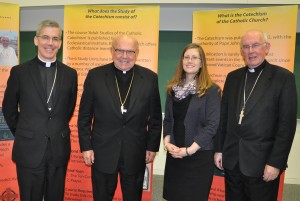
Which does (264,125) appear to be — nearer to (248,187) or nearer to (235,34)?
(248,187)

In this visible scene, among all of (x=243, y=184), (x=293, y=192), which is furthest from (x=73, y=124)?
(x=293, y=192)

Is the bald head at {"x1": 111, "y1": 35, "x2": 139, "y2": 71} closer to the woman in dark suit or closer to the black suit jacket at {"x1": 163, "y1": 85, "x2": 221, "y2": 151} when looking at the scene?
the woman in dark suit

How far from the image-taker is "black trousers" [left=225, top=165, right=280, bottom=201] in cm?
227

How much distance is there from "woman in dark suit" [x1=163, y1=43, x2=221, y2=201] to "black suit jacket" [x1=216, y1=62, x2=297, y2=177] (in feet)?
0.56

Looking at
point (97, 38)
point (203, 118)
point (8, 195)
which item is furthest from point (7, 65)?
point (203, 118)

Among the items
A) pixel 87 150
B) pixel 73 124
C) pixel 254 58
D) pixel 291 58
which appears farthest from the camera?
pixel 73 124

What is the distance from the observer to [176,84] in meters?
2.55

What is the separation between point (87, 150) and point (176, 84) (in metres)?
0.98

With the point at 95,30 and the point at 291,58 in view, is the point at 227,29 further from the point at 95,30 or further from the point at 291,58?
the point at 95,30

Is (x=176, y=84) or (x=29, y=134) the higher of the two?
(x=176, y=84)

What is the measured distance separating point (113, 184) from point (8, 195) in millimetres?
1675

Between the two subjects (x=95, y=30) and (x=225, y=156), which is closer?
(x=225, y=156)

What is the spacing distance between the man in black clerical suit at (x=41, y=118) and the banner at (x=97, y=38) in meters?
0.91

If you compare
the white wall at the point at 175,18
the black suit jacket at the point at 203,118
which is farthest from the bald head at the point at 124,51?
the white wall at the point at 175,18
